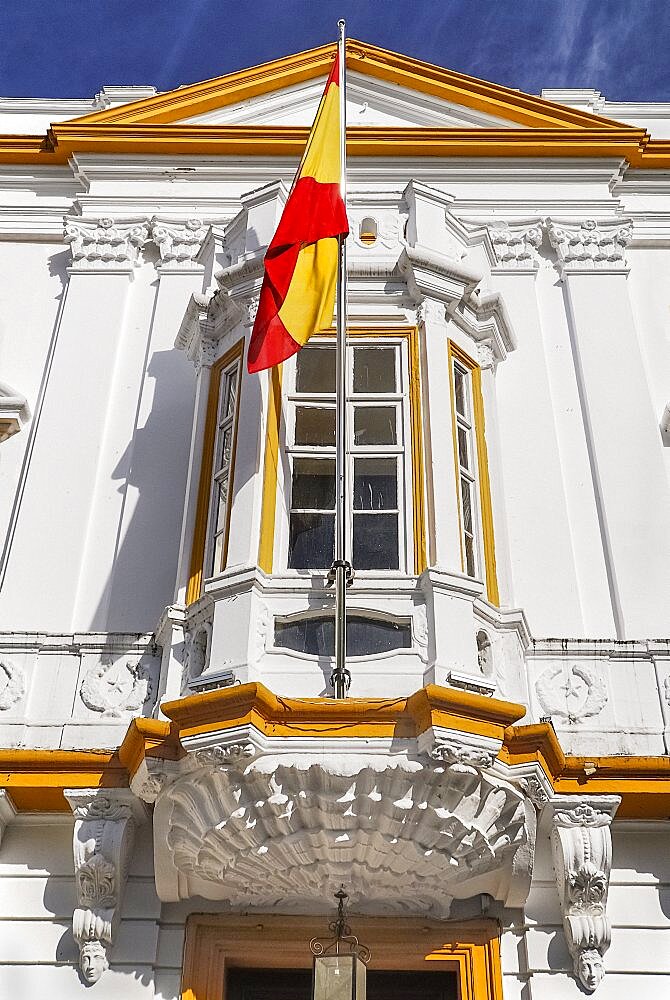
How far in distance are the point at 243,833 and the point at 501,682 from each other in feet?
7.33

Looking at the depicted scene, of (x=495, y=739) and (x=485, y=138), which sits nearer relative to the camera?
(x=495, y=739)

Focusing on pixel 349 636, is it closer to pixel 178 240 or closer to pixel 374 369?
pixel 374 369

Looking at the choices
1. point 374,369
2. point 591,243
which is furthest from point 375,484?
point 591,243

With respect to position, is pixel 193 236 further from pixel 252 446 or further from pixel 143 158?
pixel 252 446

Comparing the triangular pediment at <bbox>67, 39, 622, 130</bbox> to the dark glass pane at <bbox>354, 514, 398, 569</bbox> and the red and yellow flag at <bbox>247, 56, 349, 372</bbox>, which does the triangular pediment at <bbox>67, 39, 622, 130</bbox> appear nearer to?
the red and yellow flag at <bbox>247, 56, 349, 372</bbox>

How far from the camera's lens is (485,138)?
45.8 ft

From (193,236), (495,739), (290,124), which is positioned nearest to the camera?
(495,739)

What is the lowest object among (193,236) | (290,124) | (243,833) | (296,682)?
(243,833)

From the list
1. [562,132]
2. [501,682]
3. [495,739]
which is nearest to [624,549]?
[501,682]

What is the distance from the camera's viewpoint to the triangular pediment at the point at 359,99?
14438 mm

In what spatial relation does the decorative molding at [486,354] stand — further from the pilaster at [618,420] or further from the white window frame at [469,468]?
the pilaster at [618,420]

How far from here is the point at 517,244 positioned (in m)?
13.2

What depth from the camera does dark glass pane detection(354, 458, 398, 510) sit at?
31.2 feet

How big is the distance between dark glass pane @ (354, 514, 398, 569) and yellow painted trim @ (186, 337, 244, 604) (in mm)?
1030
